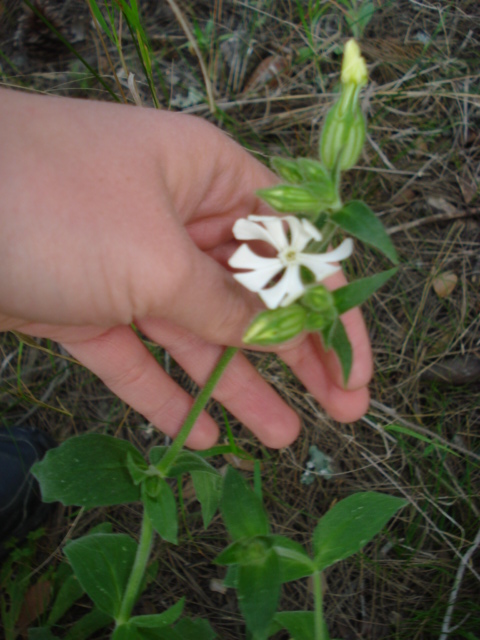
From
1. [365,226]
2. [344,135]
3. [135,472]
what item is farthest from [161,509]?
[344,135]

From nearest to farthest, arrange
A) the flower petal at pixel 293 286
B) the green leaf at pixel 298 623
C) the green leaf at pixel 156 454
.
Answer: the flower petal at pixel 293 286, the green leaf at pixel 298 623, the green leaf at pixel 156 454

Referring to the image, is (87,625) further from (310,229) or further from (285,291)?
(310,229)

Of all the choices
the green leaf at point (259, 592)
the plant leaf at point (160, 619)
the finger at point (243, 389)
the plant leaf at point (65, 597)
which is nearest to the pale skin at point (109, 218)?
the finger at point (243, 389)

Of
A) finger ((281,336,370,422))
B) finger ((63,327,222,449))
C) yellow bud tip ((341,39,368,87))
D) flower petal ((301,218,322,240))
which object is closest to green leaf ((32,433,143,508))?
finger ((63,327,222,449))

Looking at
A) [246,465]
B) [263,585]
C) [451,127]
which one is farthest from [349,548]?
[451,127]

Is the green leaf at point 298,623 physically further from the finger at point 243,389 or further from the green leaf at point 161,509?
the finger at point 243,389

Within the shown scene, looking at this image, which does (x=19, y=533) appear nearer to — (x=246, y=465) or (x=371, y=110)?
(x=246, y=465)
